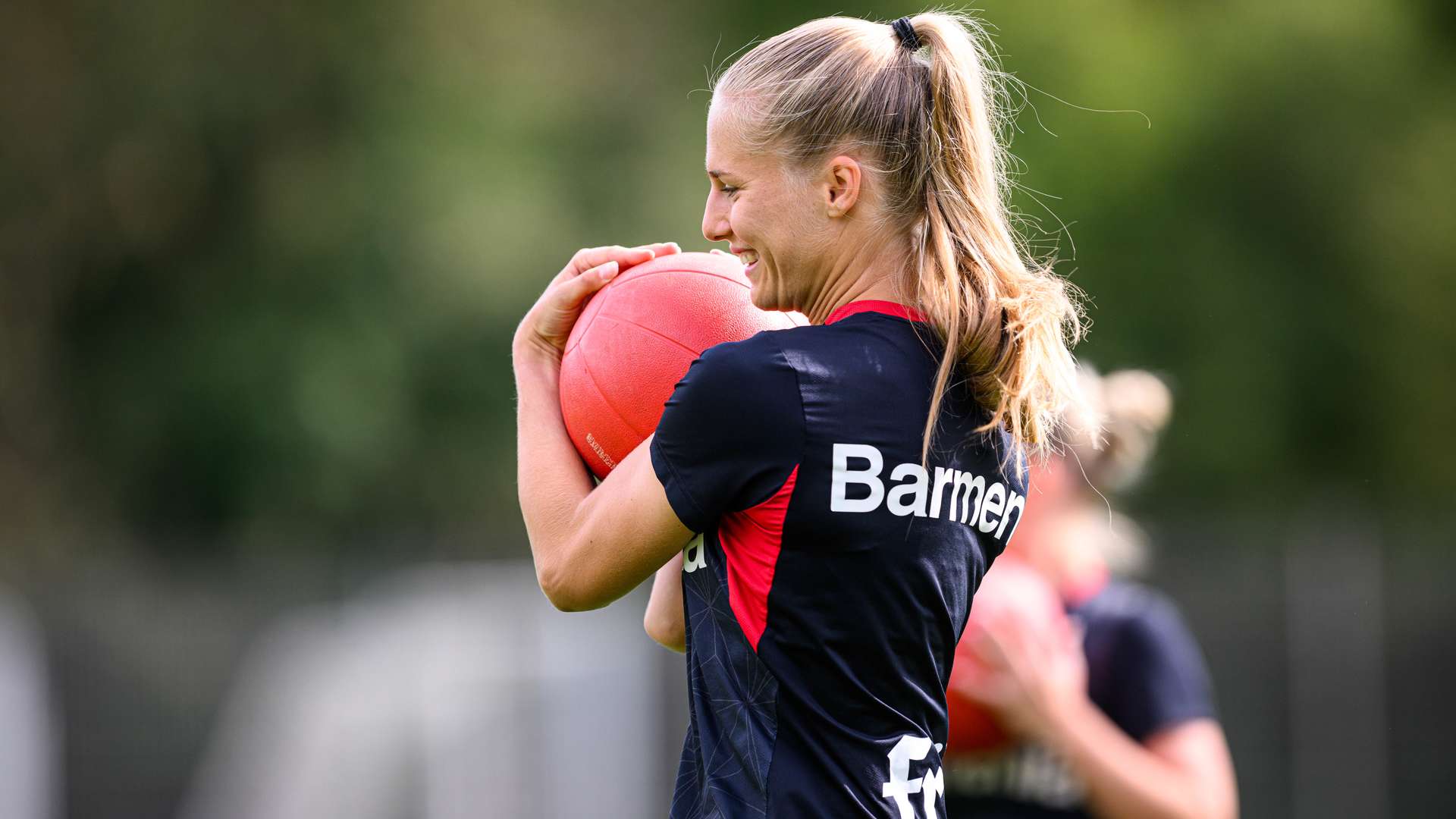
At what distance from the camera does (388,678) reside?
9617 millimetres

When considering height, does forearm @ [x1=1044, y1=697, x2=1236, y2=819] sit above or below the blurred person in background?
above

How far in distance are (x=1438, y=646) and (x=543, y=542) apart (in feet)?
33.8

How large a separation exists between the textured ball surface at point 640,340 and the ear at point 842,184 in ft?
1.08

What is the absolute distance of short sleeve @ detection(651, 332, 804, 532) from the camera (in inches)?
83.0

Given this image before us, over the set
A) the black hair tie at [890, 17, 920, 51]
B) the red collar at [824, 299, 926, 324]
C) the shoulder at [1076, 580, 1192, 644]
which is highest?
the black hair tie at [890, 17, 920, 51]

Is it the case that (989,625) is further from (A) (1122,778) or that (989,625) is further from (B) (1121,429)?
(B) (1121,429)

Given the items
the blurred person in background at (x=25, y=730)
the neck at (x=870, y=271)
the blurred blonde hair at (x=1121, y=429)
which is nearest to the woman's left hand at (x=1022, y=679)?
the blurred blonde hair at (x=1121, y=429)

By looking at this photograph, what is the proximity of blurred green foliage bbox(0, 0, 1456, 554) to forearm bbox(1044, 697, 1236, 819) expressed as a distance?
1218 cm

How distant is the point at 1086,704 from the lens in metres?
4.28

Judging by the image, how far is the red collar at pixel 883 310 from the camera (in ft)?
7.43

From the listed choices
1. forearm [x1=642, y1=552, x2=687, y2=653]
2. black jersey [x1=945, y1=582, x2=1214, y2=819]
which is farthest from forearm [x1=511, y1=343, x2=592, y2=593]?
black jersey [x1=945, y1=582, x2=1214, y2=819]

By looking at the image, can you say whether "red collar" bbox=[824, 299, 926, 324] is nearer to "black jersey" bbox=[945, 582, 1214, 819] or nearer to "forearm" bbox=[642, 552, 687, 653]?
"forearm" bbox=[642, 552, 687, 653]

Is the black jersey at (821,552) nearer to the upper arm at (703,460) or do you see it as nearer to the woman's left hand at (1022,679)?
the upper arm at (703,460)

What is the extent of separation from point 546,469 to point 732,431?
41 cm
